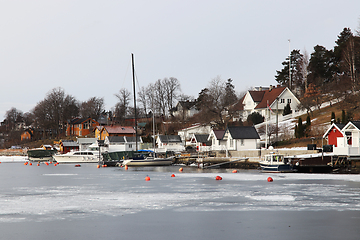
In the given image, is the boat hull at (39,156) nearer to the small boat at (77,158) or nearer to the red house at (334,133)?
the small boat at (77,158)

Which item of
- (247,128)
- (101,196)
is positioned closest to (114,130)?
(247,128)

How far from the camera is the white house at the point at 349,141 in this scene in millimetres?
43938

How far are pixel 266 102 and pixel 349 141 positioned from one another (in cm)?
4385

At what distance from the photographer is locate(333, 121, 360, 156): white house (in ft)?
144

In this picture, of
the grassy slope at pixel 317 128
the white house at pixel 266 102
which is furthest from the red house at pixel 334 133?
the white house at pixel 266 102

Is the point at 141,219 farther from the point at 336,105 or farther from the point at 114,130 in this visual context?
the point at 114,130

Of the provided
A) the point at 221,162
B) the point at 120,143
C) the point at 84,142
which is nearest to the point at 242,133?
the point at 221,162

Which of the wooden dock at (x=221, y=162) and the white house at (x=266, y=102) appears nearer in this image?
the wooden dock at (x=221, y=162)

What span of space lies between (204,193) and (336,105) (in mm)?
63919

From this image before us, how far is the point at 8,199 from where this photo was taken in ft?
72.2

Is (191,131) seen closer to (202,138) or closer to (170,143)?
(170,143)

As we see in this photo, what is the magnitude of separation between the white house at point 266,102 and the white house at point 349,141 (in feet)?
122

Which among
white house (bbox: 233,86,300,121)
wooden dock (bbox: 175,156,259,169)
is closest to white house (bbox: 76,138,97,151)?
white house (bbox: 233,86,300,121)

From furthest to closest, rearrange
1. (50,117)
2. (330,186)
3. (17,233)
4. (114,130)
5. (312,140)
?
(50,117), (114,130), (312,140), (330,186), (17,233)
